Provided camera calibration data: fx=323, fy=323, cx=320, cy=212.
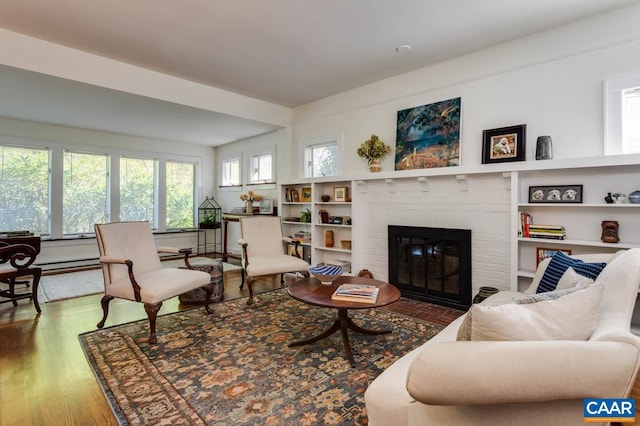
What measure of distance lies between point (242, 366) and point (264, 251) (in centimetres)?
210

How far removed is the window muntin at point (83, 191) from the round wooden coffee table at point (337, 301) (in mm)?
5298

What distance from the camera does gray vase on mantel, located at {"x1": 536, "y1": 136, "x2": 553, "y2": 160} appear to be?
9.61 feet

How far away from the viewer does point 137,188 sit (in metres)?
6.60

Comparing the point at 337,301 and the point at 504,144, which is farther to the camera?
the point at 504,144

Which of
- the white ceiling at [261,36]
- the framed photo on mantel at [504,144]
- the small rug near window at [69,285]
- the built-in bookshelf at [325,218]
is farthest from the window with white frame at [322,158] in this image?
the small rug near window at [69,285]

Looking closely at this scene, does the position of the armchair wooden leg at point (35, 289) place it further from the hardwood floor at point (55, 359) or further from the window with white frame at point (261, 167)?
the window with white frame at point (261, 167)

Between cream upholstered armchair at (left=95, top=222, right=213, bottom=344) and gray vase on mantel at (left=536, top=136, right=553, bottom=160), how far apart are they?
336 centimetres

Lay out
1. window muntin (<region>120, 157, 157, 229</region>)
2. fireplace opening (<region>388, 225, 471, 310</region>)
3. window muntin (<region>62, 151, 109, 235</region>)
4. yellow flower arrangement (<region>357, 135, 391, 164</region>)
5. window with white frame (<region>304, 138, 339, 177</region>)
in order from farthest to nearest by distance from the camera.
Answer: window muntin (<region>120, 157, 157, 229</region>), window muntin (<region>62, 151, 109, 235</region>), window with white frame (<region>304, 138, 339, 177</region>), yellow flower arrangement (<region>357, 135, 391, 164</region>), fireplace opening (<region>388, 225, 471, 310</region>)

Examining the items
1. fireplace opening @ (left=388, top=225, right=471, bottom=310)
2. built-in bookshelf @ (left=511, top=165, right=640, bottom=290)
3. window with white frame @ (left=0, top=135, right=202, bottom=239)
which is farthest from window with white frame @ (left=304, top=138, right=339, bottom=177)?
window with white frame @ (left=0, top=135, right=202, bottom=239)

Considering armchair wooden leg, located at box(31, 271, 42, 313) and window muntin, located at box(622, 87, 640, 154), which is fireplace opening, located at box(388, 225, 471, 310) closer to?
window muntin, located at box(622, 87, 640, 154)

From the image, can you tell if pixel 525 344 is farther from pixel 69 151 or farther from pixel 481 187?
pixel 69 151

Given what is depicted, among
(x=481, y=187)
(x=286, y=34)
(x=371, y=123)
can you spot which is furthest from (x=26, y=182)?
(x=481, y=187)

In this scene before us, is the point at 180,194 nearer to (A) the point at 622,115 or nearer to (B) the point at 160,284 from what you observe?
(B) the point at 160,284

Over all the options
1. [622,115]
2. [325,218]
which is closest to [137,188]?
[325,218]
